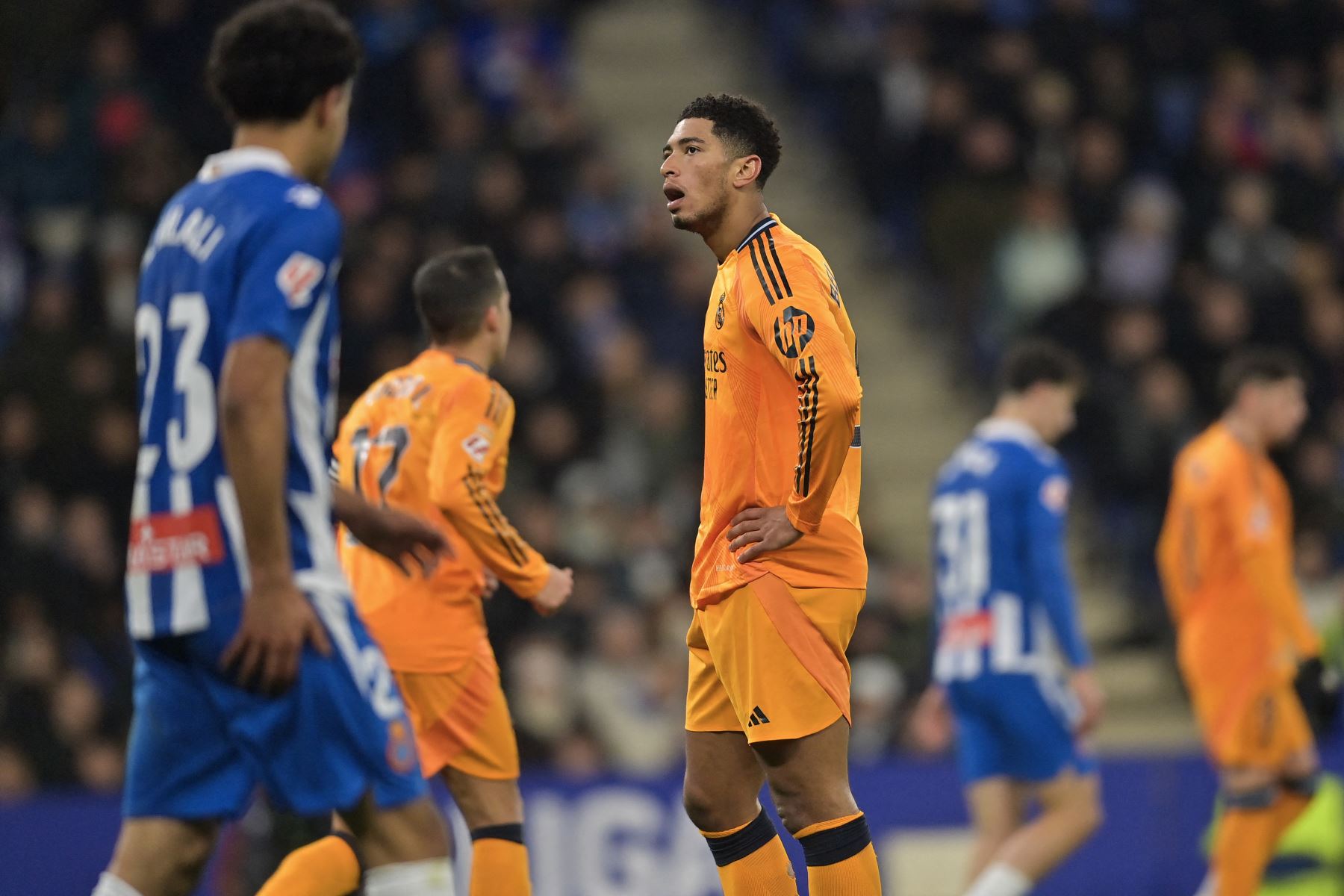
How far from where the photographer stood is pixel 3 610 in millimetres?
10078

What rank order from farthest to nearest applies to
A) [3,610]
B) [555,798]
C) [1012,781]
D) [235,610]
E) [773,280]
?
[3,610]
[555,798]
[1012,781]
[773,280]
[235,610]

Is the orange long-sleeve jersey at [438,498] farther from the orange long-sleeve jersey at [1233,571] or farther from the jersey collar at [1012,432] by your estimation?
the orange long-sleeve jersey at [1233,571]

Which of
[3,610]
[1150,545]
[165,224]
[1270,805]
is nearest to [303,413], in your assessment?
[165,224]

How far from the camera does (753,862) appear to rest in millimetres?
4816

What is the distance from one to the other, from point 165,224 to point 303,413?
0.51 meters

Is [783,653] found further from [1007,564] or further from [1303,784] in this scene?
[1303,784]

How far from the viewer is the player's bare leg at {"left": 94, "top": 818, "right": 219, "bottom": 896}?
11.6 feet

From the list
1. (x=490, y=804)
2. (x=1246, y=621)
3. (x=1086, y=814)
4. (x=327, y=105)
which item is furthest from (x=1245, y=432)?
(x=327, y=105)

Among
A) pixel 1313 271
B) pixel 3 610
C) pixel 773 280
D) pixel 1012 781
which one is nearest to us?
pixel 773 280

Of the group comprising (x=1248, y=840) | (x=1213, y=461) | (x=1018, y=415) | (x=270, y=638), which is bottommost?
(x=1248, y=840)

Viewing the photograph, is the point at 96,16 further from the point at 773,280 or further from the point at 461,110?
the point at 773,280

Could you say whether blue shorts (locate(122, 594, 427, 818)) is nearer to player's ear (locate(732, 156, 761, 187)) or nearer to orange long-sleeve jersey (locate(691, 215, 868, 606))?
orange long-sleeve jersey (locate(691, 215, 868, 606))

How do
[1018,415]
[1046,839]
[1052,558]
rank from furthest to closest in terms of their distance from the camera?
[1018,415] → [1052,558] → [1046,839]

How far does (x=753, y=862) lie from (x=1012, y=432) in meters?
3.26
